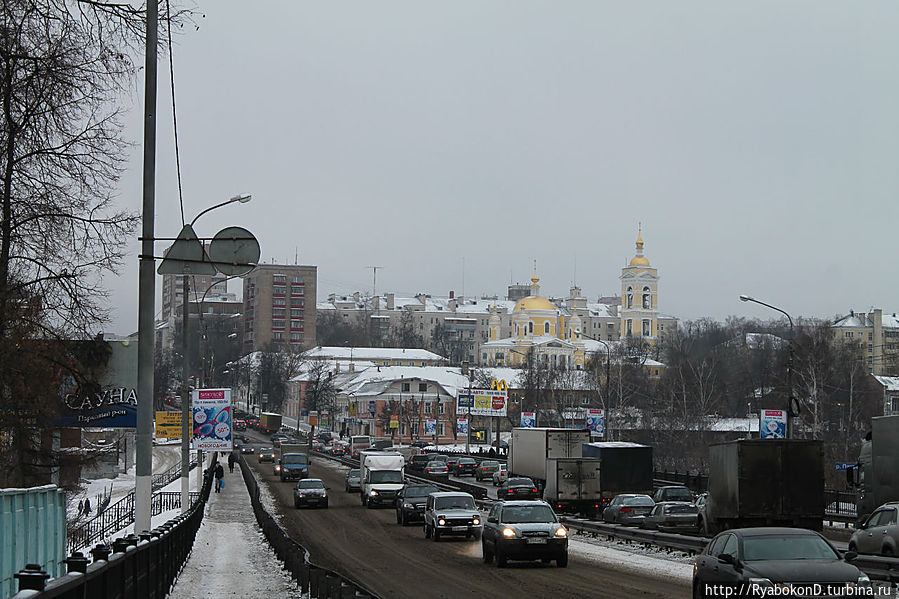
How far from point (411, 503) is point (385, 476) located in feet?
41.1

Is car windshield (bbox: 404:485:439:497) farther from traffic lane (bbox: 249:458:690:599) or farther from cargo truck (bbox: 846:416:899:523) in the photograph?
cargo truck (bbox: 846:416:899:523)

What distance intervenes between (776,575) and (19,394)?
14305mm

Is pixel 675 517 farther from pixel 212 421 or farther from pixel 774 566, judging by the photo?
pixel 774 566

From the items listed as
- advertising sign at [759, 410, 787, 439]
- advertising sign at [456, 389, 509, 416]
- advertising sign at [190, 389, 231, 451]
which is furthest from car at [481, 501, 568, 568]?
advertising sign at [456, 389, 509, 416]

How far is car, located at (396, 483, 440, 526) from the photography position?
40.8 meters

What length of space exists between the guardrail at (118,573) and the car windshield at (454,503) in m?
14.4

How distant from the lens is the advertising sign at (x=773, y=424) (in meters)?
43.8

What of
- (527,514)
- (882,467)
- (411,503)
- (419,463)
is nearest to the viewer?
(527,514)

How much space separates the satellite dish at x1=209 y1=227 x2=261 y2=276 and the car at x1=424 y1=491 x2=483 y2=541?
1879cm

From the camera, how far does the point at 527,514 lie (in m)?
25.8

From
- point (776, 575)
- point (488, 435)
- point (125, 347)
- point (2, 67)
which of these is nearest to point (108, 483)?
point (125, 347)

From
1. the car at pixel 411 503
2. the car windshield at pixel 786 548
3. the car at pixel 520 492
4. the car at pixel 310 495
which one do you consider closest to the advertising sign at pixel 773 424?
the car at pixel 411 503

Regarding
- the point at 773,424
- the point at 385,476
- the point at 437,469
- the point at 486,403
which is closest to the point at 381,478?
the point at 385,476

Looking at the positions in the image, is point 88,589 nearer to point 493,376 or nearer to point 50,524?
point 50,524
